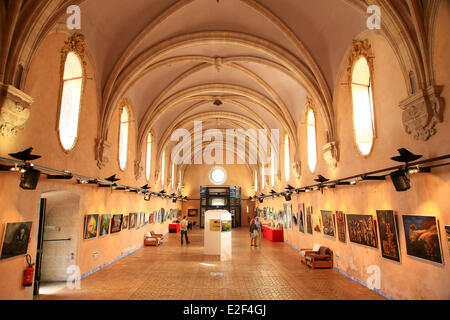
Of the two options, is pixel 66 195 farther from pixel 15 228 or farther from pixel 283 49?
pixel 283 49

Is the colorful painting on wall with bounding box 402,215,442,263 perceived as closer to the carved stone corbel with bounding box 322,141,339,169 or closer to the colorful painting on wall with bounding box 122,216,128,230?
the carved stone corbel with bounding box 322,141,339,169

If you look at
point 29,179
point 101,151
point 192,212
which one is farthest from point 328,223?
point 192,212

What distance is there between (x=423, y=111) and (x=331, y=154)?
500 centimetres

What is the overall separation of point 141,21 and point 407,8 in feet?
28.8

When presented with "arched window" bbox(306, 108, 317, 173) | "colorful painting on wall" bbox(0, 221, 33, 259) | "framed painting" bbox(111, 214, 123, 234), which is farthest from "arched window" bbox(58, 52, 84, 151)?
"arched window" bbox(306, 108, 317, 173)

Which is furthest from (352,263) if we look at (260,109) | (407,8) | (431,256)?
(260,109)

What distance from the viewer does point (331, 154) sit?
433 inches

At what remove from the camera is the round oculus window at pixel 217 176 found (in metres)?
39.0

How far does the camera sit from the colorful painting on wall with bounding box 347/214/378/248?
8.26 metres

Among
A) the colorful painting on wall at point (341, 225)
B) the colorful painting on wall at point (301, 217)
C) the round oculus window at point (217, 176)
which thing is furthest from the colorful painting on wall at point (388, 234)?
the round oculus window at point (217, 176)

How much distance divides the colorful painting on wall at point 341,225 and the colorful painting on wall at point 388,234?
2.22 meters

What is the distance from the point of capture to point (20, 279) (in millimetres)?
6523

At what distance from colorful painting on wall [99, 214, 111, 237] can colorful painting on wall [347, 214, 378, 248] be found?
375 inches

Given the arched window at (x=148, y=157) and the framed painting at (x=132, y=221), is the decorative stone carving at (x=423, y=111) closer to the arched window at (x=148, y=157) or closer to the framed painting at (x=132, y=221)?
the framed painting at (x=132, y=221)
